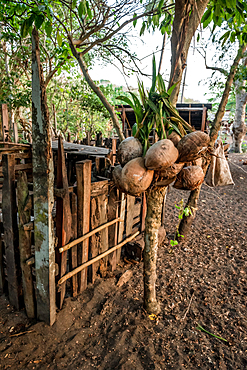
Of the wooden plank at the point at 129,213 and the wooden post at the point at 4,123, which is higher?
the wooden post at the point at 4,123

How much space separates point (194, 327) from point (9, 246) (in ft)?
7.10

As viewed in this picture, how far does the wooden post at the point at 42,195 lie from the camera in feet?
6.06

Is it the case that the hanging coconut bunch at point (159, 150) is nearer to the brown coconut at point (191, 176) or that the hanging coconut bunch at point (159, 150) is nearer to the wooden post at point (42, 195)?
the brown coconut at point (191, 176)

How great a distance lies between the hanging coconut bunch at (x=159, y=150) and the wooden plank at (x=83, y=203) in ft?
2.05

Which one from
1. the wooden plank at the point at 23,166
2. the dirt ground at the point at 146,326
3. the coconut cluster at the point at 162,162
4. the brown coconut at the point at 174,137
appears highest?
the brown coconut at the point at 174,137

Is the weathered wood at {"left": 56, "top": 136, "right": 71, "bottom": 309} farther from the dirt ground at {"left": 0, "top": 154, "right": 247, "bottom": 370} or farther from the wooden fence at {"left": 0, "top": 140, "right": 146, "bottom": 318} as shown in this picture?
the dirt ground at {"left": 0, "top": 154, "right": 247, "bottom": 370}

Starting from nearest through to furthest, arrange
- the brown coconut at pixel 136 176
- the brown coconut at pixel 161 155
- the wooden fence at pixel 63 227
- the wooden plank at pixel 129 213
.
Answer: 1. the brown coconut at pixel 161 155
2. the brown coconut at pixel 136 176
3. the wooden fence at pixel 63 227
4. the wooden plank at pixel 129 213

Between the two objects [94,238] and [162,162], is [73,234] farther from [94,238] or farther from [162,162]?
[162,162]

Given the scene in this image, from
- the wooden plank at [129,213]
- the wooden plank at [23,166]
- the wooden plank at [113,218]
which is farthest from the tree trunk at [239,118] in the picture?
the wooden plank at [23,166]

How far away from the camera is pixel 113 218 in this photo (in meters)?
2.98

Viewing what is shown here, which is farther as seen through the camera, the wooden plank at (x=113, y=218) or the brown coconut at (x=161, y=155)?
the wooden plank at (x=113, y=218)

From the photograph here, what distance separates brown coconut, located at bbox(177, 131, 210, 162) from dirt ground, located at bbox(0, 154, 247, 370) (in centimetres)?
188

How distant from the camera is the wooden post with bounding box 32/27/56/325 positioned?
1.85 meters

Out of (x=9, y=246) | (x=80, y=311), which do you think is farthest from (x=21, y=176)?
(x=80, y=311)
